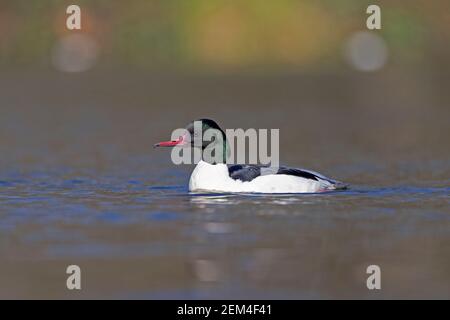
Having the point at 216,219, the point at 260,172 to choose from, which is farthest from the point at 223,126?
the point at 216,219

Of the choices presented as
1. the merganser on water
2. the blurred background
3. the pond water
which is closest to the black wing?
the merganser on water

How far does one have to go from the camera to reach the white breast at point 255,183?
1346 cm

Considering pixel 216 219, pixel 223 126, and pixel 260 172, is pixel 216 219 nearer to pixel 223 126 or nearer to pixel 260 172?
pixel 260 172

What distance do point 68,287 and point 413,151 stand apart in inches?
396

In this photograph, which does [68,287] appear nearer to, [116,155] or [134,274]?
[134,274]

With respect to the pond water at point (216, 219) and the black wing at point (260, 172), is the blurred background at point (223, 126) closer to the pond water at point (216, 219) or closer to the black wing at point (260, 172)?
the pond water at point (216, 219)

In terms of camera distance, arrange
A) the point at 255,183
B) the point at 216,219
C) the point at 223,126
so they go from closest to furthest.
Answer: the point at 216,219
the point at 255,183
the point at 223,126

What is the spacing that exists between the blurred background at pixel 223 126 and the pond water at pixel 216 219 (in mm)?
30

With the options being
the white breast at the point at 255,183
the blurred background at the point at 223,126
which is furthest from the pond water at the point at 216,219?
the white breast at the point at 255,183

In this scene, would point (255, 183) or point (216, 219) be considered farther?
point (255, 183)

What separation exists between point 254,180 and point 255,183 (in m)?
0.04

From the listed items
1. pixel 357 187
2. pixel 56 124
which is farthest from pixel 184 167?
pixel 56 124

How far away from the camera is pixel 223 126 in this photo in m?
23.0

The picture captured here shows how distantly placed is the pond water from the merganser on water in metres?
0.18
